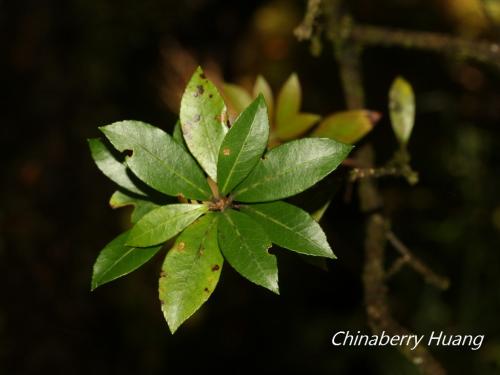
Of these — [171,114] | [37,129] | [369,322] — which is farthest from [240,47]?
[369,322]

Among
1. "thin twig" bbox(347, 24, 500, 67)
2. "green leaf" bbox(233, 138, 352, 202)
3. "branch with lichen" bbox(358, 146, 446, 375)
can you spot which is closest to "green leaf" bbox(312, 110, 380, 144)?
"branch with lichen" bbox(358, 146, 446, 375)

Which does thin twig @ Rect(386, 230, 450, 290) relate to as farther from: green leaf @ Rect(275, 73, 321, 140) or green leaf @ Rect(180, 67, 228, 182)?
green leaf @ Rect(180, 67, 228, 182)

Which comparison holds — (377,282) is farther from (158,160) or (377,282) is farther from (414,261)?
(158,160)

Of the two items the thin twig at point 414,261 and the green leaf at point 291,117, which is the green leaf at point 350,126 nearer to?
the green leaf at point 291,117

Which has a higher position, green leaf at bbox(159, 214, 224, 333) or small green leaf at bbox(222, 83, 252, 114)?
small green leaf at bbox(222, 83, 252, 114)

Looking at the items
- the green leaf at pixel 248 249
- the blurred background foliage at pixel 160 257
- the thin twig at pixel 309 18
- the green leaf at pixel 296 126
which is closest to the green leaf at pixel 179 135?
the green leaf at pixel 248 249

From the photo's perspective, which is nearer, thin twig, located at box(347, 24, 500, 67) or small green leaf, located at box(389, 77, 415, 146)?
small green leaf, located at box(389, 77, 415, 146)
